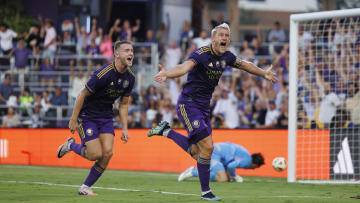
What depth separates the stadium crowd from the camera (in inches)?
635

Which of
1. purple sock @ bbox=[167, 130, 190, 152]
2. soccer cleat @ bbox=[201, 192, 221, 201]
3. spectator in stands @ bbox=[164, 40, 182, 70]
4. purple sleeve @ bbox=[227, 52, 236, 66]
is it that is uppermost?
spectator in stands @ bbox=[164, 40, 182, 70]

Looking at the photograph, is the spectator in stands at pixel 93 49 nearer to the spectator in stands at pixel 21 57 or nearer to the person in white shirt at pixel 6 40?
the spectator in stands at pixel 21 57

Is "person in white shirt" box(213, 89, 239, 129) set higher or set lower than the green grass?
higher

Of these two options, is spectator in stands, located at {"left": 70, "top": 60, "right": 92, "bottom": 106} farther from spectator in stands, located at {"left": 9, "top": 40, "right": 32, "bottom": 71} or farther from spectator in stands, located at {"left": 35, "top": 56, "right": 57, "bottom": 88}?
spectator in stands, located at {"left": 9, "top": 40, "right": 32, "bottom": 71}

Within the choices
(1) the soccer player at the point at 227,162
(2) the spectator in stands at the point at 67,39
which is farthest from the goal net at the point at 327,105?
(2) the spectator in stands at the point at 67,39

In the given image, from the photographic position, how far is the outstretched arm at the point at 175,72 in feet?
26.9

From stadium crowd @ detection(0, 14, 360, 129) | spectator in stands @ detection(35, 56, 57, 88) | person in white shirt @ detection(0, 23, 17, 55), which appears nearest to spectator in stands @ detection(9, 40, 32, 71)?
stadium crowd @ detection(0, 14, 360, 129)

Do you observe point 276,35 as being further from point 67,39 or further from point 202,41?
point 67,39

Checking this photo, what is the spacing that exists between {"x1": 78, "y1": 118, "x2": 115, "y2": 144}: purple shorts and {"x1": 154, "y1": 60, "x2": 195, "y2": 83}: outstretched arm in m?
1.82

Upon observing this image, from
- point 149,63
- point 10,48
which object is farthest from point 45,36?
point 149,63

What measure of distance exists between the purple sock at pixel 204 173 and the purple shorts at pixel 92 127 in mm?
1710

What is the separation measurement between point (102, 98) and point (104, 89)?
9.7 inches

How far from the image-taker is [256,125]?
734 inches

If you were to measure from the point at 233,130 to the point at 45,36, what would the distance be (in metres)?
10.1
